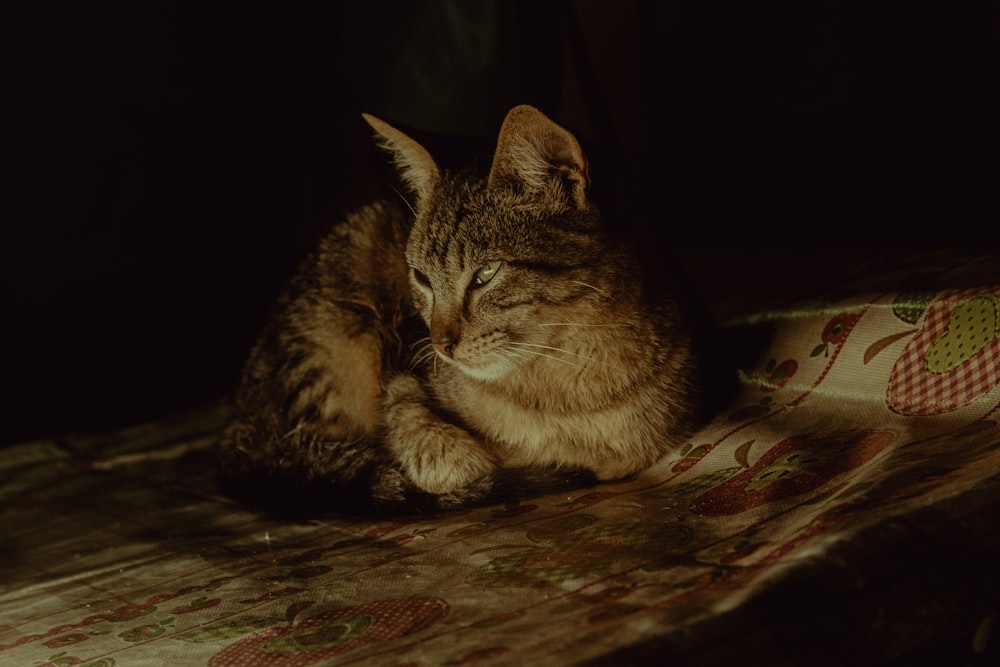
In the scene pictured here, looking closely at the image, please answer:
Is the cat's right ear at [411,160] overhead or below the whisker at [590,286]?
overhead

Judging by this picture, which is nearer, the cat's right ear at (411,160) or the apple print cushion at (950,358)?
the apple print cushion at (950,358)

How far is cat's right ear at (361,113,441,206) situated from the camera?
1.26 metres

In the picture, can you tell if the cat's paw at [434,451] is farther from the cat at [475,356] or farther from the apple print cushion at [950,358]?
the apple print cushion at [950,358]

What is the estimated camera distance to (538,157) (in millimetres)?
1122

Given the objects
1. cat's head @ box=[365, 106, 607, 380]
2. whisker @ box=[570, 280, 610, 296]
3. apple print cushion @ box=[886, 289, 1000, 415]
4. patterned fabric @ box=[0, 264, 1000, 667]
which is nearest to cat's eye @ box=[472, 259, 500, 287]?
cat's head @ box=[365, 106, 607, 380]

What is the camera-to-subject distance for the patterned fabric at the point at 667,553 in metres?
0.72

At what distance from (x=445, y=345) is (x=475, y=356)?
0.05 m

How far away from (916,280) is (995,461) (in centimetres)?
61

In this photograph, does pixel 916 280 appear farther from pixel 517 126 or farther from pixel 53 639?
pixel 53 639

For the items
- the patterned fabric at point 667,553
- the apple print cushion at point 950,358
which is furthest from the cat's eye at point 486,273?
the apple print cushion at point 950,358

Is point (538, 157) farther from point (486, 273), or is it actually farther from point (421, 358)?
point (421, 358)

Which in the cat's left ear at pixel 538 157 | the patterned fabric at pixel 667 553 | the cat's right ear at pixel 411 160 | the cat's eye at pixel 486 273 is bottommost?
the patterned fabric at pixel 667 553

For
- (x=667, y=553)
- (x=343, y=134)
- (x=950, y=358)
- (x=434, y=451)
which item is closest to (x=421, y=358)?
(x=434, y=451)

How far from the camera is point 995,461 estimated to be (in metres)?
0.89
